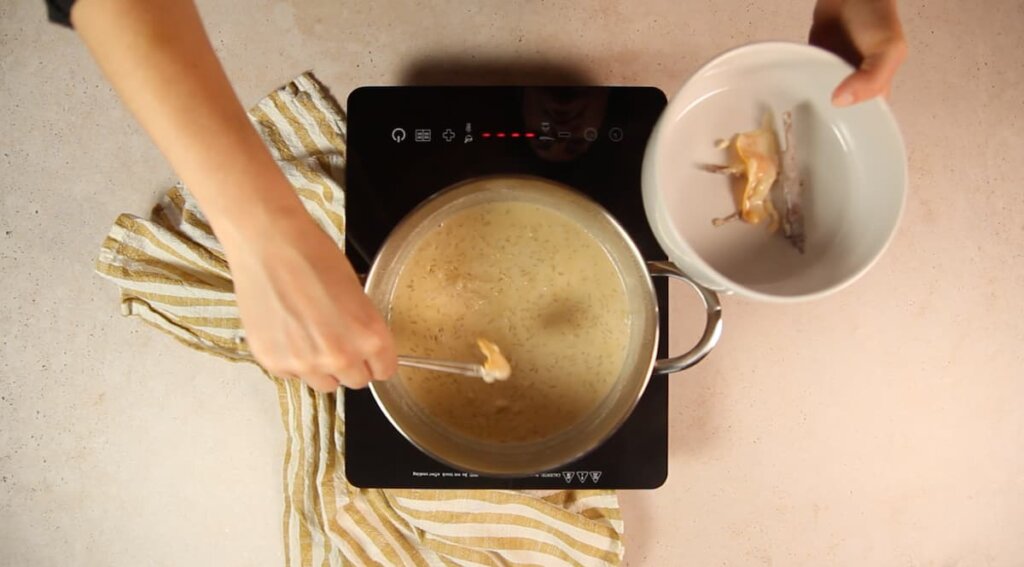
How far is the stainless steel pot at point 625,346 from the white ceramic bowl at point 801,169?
41 millimetres

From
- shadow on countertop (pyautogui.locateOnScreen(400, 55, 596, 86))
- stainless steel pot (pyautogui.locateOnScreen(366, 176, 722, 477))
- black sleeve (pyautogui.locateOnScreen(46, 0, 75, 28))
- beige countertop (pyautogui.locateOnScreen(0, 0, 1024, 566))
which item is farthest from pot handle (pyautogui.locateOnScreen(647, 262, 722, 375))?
black sleeve (pyautogui.locateOnScreen(46, 0, 75, 28))

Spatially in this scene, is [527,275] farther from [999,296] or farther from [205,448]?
[999,296]

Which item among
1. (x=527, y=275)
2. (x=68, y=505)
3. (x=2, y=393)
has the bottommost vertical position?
(x=68, y=505)

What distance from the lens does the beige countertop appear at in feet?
2.56

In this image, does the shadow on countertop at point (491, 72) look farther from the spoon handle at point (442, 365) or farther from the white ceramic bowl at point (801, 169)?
the spoon handle at point (442, 365)

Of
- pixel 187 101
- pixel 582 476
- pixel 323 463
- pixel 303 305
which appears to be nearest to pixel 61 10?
pixel 187 101

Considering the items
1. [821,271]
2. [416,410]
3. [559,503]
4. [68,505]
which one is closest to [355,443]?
[416,410]

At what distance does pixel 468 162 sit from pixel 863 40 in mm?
358

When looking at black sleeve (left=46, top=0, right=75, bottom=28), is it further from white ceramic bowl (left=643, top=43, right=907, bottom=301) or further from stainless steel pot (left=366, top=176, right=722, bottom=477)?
white ceramic bowl (left=643, top=43, right=907, bottom=301)

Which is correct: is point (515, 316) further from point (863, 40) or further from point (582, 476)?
point (863, 40)

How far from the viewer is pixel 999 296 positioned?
79 centimetres

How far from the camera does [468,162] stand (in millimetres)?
728

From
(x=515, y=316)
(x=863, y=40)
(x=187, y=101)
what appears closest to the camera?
(x=187, y=101)

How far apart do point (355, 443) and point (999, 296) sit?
2.27ft
